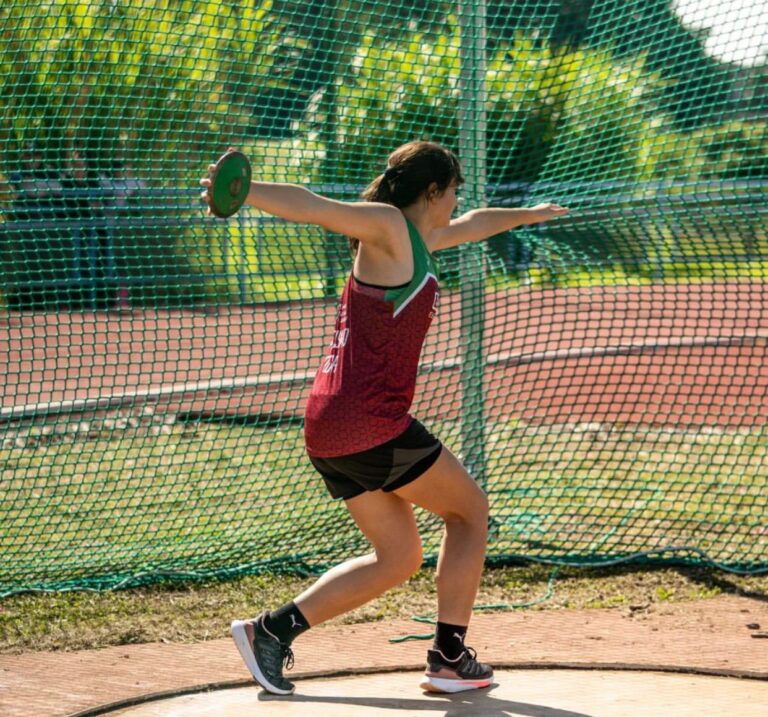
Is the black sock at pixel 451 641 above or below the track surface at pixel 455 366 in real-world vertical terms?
below

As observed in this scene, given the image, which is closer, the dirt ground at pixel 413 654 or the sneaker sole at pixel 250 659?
the sneaker sole at pixel 250 659

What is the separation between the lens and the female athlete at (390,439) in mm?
3449

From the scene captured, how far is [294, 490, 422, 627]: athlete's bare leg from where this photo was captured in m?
3.68

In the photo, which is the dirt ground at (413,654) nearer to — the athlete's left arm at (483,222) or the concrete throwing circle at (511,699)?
the concrete throwing circle at (511,699)

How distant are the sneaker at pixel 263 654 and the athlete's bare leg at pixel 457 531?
0.56 meters

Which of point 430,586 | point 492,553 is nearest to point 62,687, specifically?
point 430,586

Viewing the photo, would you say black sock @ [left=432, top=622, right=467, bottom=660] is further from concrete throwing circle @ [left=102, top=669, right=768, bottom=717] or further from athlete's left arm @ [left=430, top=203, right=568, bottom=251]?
athlete's left arm @ [left=430, top=203, right=568, bottom=251]

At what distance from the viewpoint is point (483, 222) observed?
13.4 feet

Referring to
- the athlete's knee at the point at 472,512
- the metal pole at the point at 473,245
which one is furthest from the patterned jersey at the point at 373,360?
the metal pole at the point at 473,245

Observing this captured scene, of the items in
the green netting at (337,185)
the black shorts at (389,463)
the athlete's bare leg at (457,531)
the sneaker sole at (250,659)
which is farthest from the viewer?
the green netting at (337,185)

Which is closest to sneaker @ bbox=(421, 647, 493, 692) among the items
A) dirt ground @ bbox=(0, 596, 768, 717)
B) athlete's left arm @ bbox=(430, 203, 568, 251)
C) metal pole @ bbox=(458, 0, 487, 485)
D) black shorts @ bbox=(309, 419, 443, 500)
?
dirt ground @ bbox=(0, 596, 768, 717)

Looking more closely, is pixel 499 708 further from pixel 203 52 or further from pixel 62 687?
pixel 203 52

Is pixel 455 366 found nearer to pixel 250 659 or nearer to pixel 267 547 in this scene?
pixel 267 547

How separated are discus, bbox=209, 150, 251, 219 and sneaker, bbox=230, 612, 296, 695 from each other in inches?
62.0
